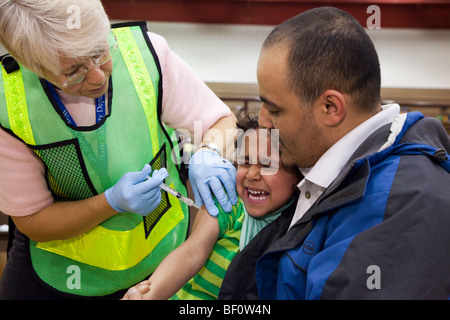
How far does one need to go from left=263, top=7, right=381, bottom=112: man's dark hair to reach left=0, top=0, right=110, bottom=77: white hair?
56 centimetres

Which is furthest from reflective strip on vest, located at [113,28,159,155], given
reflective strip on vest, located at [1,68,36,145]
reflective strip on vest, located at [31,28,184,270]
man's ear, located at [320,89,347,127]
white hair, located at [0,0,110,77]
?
man's ear, located at [320,89,347,127]

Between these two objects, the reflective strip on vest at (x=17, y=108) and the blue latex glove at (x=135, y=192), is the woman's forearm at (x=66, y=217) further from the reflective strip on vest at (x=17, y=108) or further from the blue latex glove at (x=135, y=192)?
the reflective strip on vest at (x=17, y=108)

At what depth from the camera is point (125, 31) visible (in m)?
1.55

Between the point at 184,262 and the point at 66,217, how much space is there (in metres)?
0.44

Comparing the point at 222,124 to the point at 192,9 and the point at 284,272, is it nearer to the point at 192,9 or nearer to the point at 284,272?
the point at 284,272

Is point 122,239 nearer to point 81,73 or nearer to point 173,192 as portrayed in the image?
point 173,192

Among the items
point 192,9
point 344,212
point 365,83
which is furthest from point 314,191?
point 192,9

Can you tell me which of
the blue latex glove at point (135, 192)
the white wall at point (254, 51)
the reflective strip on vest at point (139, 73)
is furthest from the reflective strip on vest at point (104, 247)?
the white wall at point (254, 51)

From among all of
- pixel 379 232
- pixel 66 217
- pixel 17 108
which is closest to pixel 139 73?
pixel 17 108

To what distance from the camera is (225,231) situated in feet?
5.13

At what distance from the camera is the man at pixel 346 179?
864 mm

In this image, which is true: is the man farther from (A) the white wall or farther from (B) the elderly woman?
(A) the white wall

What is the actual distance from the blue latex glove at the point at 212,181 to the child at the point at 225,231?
0.04 meters

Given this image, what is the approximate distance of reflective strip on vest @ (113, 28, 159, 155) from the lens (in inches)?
59.6
